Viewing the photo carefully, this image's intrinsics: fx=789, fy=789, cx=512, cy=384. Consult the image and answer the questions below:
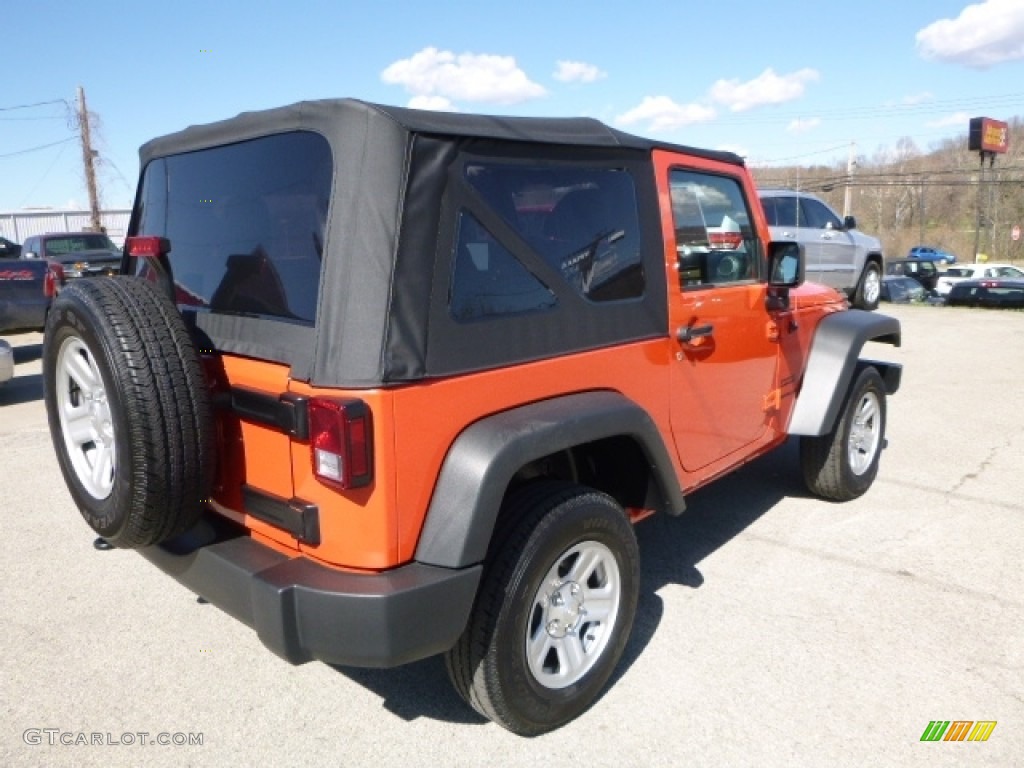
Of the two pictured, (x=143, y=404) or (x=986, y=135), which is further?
(x=986, y=135)

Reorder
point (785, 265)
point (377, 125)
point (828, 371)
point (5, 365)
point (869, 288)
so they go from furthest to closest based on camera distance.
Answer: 1. point (869, 288)
2. point (5, 365)
3. point (828, 371)
4. point (785, 265)
5. point (377, 125)

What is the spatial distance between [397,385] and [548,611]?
983mm

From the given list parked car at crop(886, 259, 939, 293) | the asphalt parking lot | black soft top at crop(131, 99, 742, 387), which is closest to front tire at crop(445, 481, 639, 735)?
the asphalt parking lot

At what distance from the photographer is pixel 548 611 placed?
2590mm

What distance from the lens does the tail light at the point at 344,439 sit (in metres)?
2.04

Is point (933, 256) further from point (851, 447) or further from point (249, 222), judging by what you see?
point (249, 222)

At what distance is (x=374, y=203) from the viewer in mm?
2139

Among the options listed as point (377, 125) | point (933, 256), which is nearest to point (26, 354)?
point (377, 125)

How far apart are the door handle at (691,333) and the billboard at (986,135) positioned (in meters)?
45.2

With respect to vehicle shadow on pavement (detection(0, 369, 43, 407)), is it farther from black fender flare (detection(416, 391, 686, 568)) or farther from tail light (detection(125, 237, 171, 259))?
black fender flare (detection(416, 391, 686, 568))

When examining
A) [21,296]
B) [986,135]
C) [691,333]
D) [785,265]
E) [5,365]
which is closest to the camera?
[691,333]

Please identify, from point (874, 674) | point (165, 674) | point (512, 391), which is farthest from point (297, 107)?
point (874, 674)

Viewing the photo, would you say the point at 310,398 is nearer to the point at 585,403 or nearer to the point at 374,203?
the point at 374,203

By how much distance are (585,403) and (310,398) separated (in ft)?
3.02
